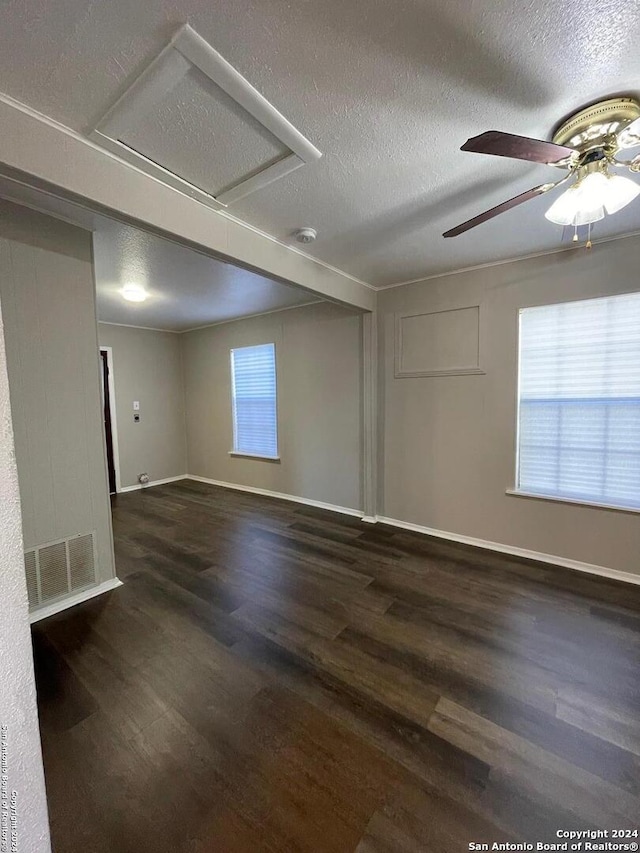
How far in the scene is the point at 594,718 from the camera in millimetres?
1526

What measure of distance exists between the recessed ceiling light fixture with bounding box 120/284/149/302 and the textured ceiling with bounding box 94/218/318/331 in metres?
0.06

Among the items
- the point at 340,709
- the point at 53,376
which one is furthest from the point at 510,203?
the point at 53,376

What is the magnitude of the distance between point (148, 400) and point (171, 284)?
8.78 feet

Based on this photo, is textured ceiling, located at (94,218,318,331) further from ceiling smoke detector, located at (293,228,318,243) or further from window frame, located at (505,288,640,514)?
window frame, located at (505,288,640,514)

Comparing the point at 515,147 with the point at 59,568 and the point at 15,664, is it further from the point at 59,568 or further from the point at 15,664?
the point at 59,568

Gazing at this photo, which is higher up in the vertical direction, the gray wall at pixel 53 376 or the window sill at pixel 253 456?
the gray wall at pixel 53 376

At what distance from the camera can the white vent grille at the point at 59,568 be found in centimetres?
226

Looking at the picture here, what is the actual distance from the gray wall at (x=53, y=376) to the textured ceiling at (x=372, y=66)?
1.07m

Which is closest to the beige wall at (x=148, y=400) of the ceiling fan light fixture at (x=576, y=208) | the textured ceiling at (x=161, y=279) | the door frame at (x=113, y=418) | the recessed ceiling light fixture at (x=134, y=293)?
the door frame at (x=113, y=418)

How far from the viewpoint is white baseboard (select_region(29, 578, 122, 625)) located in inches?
89.5

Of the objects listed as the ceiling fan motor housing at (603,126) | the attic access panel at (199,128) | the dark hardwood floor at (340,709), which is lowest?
the dark hardwood floor at (340,709)

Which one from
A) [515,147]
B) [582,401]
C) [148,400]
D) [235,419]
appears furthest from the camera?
[148,400]

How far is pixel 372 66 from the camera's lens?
1233 mm

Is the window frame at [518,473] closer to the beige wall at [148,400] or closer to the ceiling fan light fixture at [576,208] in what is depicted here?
the ceiling fan light fixture at [576,208]
